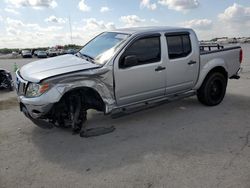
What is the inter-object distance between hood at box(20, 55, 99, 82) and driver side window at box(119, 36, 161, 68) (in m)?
0.73

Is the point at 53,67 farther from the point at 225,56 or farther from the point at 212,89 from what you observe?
the point at 225,56

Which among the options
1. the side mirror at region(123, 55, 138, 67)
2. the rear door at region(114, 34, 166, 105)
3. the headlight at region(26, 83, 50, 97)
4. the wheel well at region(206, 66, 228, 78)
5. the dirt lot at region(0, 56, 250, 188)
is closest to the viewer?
the dirt lot at region(0, 56, 250, 188)

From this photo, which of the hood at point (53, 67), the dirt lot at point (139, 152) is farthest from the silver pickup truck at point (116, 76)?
the dirt lot at point (139, 152)

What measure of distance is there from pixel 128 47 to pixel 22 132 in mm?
2629

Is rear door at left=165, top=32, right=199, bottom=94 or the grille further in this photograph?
rear door at left=165, top=32, right=199, bottom=94

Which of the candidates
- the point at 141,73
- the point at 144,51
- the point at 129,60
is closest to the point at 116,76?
the point at 129,60

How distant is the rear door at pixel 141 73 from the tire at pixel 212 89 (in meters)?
1.30

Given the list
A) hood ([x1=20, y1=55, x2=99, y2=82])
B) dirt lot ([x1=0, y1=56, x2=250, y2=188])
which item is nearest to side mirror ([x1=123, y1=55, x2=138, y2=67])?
hood ([x1=20, y1=55, x2=99, y2=82])

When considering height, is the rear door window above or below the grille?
above

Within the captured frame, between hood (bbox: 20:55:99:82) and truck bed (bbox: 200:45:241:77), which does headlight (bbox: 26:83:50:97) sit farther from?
truck bed (bbox: 200:45:241:77)

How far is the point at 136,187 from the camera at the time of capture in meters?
3.55

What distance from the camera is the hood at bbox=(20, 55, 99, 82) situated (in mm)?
5008

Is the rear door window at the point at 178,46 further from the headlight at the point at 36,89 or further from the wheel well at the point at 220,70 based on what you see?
the headlight at the point at 36,89

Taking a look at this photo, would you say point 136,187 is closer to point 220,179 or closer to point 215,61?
point 220,179
